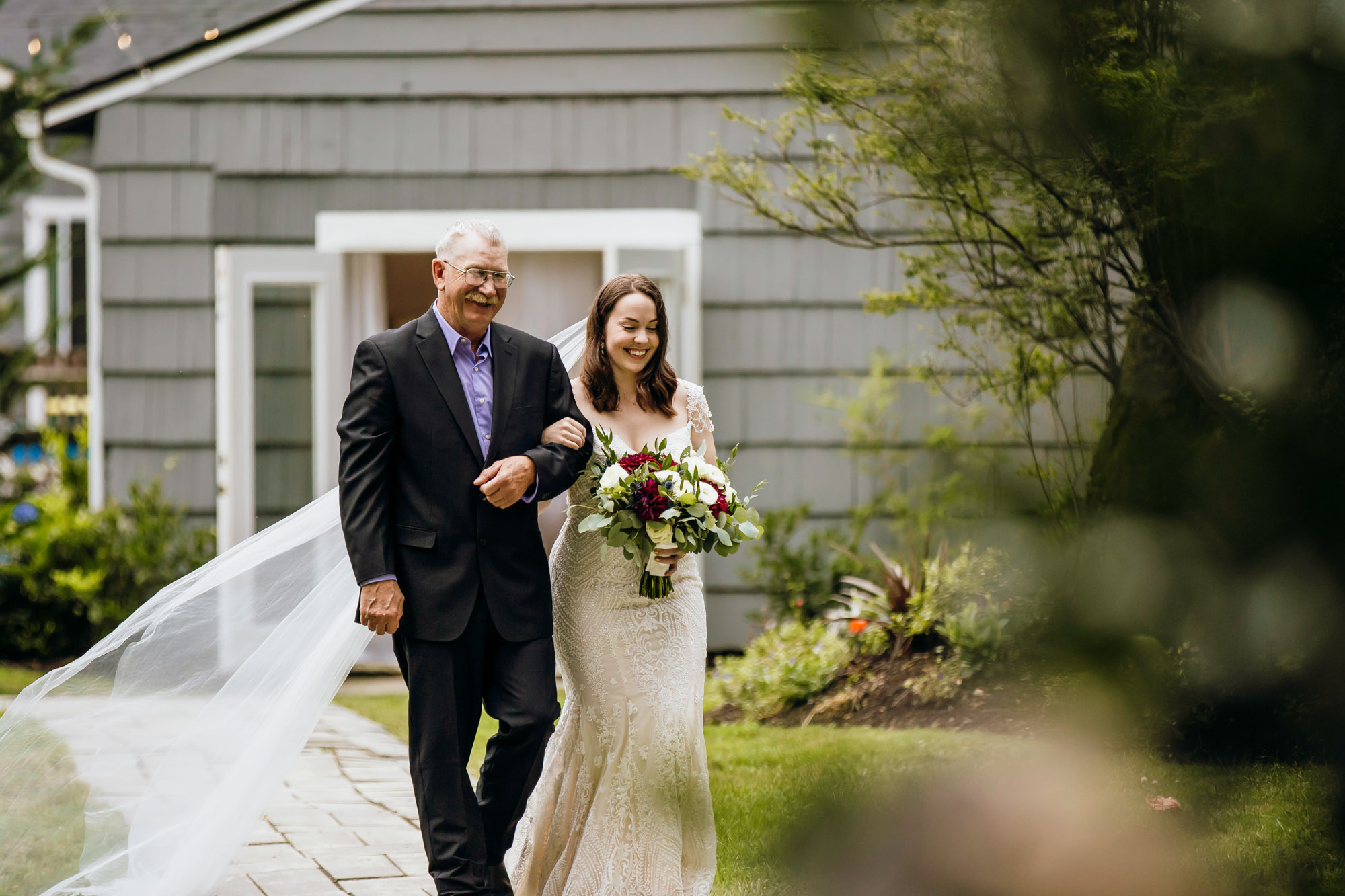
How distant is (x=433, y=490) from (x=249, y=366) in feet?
12.7

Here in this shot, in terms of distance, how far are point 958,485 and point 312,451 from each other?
5740 mm

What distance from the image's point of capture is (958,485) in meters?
1.28

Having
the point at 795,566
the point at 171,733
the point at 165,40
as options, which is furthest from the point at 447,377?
the point at 165,40

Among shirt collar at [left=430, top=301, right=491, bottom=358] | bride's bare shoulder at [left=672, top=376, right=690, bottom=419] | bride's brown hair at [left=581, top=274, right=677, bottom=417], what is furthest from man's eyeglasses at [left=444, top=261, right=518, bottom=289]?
bride's bare shoulder at [left=672, top=376, right=690, bottom=419]

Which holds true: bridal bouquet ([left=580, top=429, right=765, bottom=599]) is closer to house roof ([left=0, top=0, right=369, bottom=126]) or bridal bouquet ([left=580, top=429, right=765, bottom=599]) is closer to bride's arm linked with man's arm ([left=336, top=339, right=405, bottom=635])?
bride's arm linked with man's arm ([left=336, top=339, right=405, bottom=635])

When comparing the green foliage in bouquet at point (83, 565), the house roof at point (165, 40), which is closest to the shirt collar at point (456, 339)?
the green foliage in bouquet at point (83, 565)

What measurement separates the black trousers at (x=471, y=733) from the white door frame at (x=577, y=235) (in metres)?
3.69

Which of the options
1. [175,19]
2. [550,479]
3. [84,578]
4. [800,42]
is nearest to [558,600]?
[550,479]

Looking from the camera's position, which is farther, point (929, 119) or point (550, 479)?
point (550, 479)

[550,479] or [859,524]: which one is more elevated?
[550,479]

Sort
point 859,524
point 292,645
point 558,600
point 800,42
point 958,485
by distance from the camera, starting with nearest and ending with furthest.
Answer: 1. point 800,42
2. point 958,485
3. point 292,645
4. point 558,600
5. point 859,524

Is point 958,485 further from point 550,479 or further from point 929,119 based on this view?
point 550,479

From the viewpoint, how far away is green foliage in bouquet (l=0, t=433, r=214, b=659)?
22.0 ft

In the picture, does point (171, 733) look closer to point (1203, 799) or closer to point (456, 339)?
point (456, 339)
